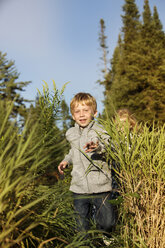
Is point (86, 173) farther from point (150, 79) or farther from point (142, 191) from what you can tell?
point (150, 79)

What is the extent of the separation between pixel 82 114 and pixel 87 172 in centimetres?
78

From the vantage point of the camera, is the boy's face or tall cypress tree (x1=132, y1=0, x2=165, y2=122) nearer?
the boy's face

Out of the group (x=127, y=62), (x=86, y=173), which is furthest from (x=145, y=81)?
(x=86, y=173)

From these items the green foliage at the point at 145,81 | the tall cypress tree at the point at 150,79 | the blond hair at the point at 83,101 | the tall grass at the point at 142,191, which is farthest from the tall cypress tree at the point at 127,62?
the tall grass at the point at 142,191

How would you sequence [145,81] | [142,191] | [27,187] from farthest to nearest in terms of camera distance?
[145,81]
[142,191]
[27,187]

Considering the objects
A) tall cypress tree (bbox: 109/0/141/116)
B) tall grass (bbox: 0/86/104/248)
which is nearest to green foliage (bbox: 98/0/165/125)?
tall cypress tree (bbox: 109/0/141/116)

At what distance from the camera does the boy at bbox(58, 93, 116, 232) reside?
205cm

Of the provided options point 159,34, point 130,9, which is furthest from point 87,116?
point 130,9

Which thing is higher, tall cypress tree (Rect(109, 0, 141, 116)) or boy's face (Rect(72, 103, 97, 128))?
tall cypress tree (Rect(109, 0, 141, 116))

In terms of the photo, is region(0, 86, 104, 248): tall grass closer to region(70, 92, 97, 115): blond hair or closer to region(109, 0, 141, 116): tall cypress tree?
region(70, 92, 97, 115): blond hair

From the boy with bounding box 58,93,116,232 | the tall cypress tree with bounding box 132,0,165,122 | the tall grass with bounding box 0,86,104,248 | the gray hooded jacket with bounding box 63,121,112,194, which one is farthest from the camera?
the tall cypress tree with bounding box 132,0,165,122

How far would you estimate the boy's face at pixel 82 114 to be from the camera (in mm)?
2783

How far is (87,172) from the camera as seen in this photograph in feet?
7.93

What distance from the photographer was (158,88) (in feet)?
77.6
